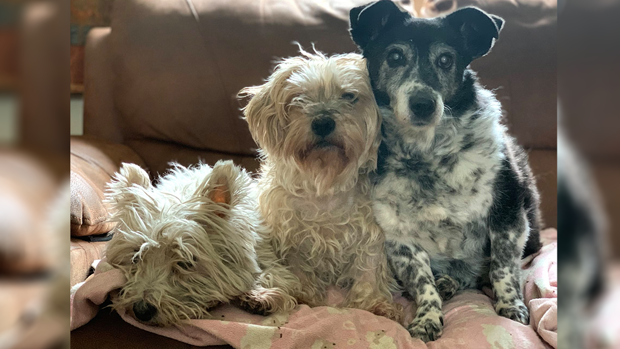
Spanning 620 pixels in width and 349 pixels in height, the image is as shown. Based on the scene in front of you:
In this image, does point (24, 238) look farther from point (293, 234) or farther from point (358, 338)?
point (293, 234)

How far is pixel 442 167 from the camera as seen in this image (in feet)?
3.90

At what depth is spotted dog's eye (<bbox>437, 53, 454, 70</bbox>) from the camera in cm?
110

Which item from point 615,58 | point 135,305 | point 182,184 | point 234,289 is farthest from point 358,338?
point 615,58

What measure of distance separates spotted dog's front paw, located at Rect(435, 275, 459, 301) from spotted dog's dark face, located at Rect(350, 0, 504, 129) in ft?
1.38

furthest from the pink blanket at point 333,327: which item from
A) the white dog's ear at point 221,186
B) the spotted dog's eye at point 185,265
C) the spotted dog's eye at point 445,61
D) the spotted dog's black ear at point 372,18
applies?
the spotted dog's black ear at point 372,18

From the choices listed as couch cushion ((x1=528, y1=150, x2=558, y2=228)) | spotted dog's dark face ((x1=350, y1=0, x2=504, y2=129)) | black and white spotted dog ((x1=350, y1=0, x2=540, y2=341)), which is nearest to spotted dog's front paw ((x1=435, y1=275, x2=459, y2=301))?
black and white spotted dog ((x1=350, y1=0, x2=540, y2=341))

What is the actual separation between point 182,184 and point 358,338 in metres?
0.64

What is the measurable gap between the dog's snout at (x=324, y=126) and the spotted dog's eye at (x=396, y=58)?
0.64 feet

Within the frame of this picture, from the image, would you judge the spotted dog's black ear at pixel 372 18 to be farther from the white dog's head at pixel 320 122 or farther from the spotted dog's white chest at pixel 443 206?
the spotted dog's white chest at pixel 443 206

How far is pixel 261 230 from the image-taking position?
132cm

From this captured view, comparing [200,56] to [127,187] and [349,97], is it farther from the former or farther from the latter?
[349,97]

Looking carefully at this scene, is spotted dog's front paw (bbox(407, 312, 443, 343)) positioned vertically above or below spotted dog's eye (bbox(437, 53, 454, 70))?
below

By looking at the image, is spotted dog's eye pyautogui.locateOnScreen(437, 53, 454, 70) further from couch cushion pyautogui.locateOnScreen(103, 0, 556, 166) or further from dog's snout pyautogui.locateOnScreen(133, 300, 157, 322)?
dog's snout pyautogui.locateOnScreen(133, 300, 157, 322)

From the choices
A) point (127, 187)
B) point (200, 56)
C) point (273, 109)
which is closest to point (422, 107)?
point (273, 109)
